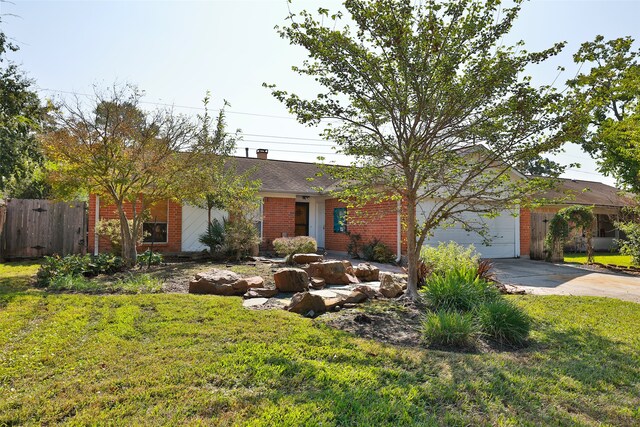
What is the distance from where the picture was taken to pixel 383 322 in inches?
209

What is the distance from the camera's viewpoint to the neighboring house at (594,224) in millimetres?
16453

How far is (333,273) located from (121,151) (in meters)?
5.70

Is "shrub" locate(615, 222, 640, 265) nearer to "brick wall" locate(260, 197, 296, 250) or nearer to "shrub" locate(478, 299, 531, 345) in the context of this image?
"shrub" locate(478, 299, 531, 345)

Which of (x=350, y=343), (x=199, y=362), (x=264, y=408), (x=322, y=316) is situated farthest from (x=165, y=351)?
(x=322, y=316)

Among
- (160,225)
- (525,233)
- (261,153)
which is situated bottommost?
(525,233)

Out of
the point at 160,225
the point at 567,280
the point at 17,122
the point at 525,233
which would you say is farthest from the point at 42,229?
the point at 525,233

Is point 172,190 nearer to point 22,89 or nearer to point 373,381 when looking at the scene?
point 22,89

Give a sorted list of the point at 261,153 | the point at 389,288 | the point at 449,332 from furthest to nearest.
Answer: the point at 261,153, the point at 389,288, the point at 449,332

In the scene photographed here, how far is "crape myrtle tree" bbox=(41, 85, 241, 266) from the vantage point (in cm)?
904

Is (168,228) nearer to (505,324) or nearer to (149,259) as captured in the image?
(149,259)

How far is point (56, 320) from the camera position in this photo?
16.6ft

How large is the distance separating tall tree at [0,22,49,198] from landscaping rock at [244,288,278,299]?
6.02 meters

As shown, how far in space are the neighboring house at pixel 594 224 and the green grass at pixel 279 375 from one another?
7.54 m

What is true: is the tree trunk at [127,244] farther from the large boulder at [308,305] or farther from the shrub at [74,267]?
the large boulder at [308,305]
